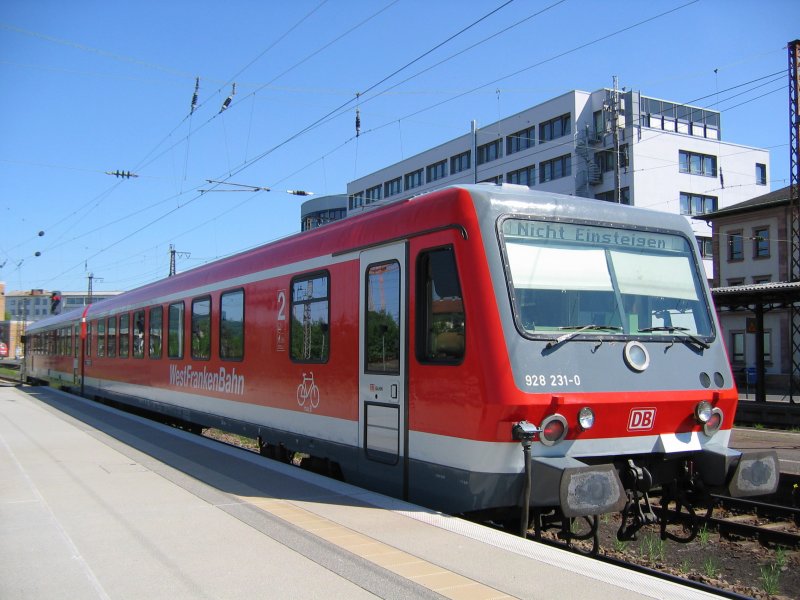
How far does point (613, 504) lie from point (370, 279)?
3.13 meters

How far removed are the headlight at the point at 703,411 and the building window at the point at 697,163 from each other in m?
46.9

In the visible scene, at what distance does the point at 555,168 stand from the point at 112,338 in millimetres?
37637

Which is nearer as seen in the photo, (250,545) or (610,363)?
(250,545)

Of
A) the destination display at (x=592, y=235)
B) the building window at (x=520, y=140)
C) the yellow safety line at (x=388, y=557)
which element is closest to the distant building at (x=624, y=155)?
the building window at (x=520, y=140)

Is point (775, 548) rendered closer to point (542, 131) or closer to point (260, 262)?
point (260, 262)

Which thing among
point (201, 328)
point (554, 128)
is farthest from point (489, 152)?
point (201, 328)

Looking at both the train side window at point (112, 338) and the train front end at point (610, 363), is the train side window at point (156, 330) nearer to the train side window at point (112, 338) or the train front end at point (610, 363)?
the train side window at point (112, 338)

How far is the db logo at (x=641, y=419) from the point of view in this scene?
6.04m

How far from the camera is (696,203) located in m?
50.6

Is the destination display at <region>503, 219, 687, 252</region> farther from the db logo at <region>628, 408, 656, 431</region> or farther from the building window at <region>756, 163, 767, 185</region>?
the building window at <region>756, 163, 767, 185</region>

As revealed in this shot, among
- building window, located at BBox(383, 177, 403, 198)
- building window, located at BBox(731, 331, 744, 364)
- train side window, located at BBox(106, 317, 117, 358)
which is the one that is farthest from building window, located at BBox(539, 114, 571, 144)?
train side window, located at BBox(106, 317, 117, 358)

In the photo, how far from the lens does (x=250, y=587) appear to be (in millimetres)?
4473

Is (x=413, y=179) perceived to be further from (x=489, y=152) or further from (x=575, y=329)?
(x=575, y=329)

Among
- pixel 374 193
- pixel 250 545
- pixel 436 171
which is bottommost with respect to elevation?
pixel 250 545
